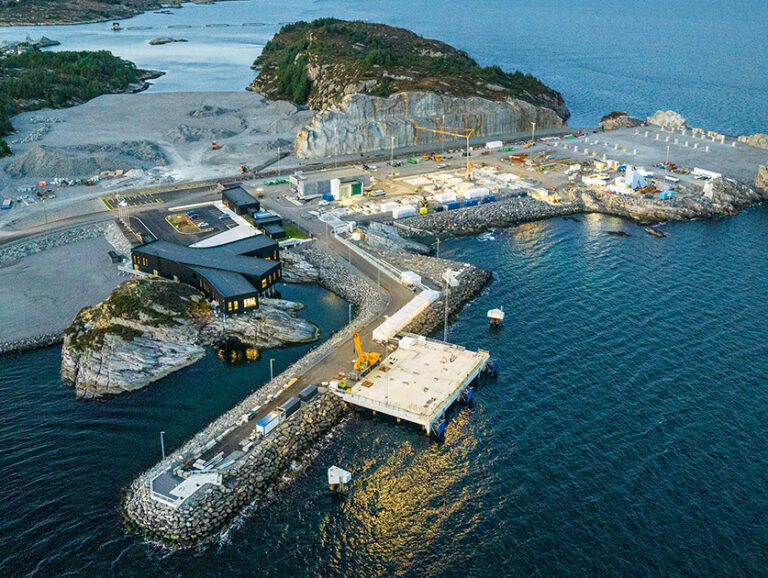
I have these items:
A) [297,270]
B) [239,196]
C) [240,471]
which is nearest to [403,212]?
[297,270]

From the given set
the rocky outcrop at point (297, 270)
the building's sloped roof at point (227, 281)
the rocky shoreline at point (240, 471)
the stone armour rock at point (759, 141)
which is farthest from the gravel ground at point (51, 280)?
the stone armour rock at point (759, 141)

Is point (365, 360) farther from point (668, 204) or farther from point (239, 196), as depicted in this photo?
point (668, 204)

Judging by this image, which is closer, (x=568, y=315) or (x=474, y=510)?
(x=474, y=510)

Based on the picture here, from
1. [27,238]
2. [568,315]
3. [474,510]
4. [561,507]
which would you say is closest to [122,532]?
[474,510]

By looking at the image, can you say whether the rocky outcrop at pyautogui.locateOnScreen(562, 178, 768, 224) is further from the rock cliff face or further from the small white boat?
the small white boat

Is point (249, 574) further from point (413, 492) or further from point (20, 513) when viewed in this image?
point (20, 513)

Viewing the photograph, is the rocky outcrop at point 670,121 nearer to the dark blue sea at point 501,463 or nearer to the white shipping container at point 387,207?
the white shipping container at point 387,207
